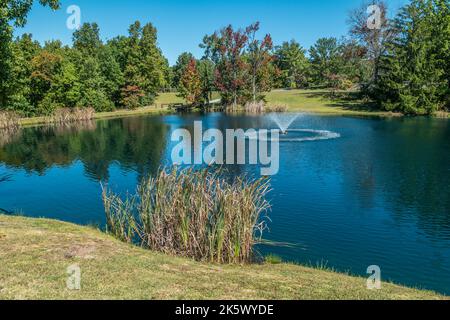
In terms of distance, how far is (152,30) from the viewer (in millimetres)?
82188

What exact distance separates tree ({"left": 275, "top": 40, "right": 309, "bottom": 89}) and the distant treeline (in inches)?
559

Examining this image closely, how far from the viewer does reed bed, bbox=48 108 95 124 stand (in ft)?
200

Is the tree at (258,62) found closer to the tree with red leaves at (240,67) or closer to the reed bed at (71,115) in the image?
the tree with red leaves at (240,67)

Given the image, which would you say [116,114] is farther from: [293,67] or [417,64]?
[293,67]

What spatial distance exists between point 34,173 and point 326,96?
64751 millimetres

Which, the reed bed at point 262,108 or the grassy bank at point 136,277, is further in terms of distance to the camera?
the reed bed at point 262,108

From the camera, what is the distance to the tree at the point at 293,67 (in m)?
109

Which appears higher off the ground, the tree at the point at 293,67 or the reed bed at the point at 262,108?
the tree at the point at 293,67

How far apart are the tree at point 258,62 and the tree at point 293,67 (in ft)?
90.8

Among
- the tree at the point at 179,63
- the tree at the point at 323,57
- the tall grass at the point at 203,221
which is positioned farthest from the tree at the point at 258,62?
the tall grass at the point at 203,221

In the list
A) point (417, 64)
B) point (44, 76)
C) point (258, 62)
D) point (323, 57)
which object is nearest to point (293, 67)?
point (323, 57)

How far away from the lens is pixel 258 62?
3162 inches

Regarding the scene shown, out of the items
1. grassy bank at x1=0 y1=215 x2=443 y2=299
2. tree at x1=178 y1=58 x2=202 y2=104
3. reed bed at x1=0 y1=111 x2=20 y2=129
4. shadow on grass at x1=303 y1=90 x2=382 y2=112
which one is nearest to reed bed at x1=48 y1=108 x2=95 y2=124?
reed bed at x1=0 y1=111 x2=20 y2=129

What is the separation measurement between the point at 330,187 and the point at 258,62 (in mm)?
61277
